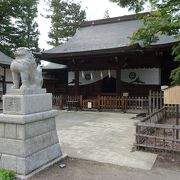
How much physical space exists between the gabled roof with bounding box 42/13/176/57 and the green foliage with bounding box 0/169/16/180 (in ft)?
35.7

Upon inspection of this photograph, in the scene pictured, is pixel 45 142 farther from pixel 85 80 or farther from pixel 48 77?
pixel 48 77

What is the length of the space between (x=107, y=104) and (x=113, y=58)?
10.1ft

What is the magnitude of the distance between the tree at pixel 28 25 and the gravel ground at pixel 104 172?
96.9ft

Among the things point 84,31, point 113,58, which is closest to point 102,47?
point 113,58

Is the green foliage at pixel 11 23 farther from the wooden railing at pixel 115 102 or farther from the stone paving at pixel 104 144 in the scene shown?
the stone paving at pixel 104 144

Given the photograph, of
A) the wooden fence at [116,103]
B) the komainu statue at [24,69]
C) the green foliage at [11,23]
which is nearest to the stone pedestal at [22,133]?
the komainu statue at [24,69]

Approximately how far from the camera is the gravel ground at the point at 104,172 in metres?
4.89

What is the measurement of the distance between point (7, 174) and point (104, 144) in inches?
133

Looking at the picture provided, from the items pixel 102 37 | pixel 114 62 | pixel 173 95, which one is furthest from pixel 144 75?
pixel 173 95

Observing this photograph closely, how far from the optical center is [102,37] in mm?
18766

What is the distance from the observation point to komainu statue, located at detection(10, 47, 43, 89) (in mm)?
5121

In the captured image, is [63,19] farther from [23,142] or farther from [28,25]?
[23,142]

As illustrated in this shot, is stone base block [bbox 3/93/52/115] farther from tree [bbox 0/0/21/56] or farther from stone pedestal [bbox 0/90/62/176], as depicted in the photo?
tree [bbox 0/0/21/56]

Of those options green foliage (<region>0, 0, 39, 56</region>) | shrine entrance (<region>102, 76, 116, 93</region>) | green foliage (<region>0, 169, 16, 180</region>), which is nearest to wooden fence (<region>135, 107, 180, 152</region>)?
green foliage (<region>0, 169, 16, 180</region>)
